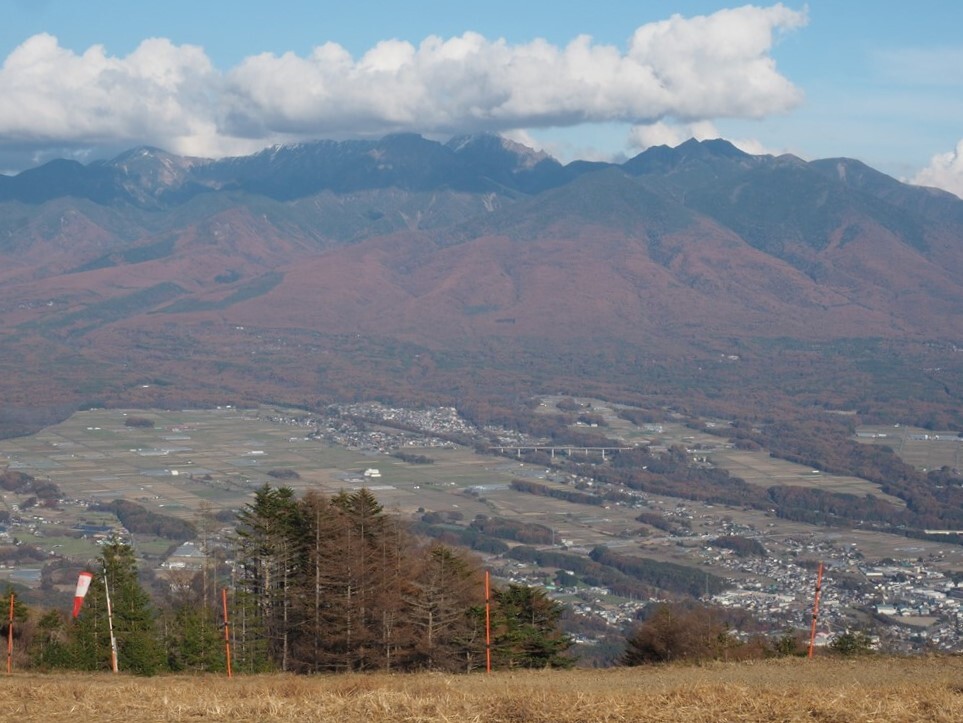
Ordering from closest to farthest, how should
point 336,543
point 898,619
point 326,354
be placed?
point 336,543 < point 898,619 < point 326,354

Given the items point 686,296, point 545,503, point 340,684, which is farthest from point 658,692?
point 686,296

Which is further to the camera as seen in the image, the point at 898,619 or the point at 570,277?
the point at 570,277

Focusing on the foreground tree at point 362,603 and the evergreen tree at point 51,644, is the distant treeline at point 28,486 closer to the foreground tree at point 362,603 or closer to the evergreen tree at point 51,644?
the foreground tree at point 362,603

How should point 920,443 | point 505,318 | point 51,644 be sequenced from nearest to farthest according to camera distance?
point 51,644
point 920,443
point 505,318

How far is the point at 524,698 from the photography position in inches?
416

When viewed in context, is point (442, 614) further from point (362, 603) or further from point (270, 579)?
point (270, 579)

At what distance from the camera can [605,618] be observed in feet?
128

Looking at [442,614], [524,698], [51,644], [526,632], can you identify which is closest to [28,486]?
[51,644]

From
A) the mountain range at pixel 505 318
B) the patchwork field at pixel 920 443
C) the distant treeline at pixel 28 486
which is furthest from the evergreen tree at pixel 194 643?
the mountain range at pixel 505 318

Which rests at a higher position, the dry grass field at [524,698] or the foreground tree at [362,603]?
the dry grass field at [524,698]

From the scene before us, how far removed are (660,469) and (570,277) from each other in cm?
9496

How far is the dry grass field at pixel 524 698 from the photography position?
995 centimetres

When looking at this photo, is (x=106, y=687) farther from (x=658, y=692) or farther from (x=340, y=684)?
(x=658, y=692)

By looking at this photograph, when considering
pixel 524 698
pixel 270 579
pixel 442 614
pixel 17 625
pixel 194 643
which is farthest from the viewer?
pixel 270 579
